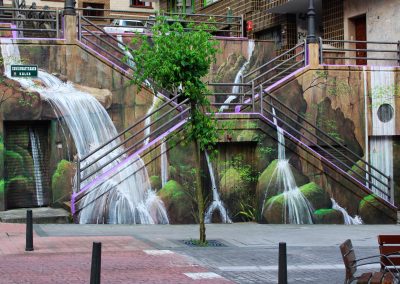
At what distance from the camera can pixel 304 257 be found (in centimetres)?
1189

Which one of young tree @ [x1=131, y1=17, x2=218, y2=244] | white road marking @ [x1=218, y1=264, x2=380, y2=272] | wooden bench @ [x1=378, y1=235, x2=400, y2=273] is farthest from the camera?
young tree @ [x1=131, y1=17, x2=218, y2=244]

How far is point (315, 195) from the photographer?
18031 millimetres

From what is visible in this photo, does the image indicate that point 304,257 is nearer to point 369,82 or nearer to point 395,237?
point 395,237

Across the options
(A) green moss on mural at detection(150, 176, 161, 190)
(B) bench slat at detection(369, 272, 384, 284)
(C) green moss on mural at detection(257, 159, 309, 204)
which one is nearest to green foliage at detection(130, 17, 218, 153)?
(A) green moss on mural at detection(150, 176, 161, 190)

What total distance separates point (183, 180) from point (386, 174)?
7.20 metres

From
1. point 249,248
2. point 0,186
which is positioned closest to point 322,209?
point 249,248

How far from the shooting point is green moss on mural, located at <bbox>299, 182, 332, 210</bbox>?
18.0 m

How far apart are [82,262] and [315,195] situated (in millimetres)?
9113

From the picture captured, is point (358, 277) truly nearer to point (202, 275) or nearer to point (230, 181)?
point (202, 275)

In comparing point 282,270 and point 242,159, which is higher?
point 242,159

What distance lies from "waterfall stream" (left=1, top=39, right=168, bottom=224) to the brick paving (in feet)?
9.39

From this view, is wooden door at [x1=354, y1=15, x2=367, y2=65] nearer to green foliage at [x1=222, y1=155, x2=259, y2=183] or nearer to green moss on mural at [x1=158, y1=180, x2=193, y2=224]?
green foliage at [x1=222, y1=155, x2=259, y2=183]

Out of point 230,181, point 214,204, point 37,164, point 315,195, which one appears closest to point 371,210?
point 315,195

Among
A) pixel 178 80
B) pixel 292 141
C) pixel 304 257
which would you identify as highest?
pixel 178 80
